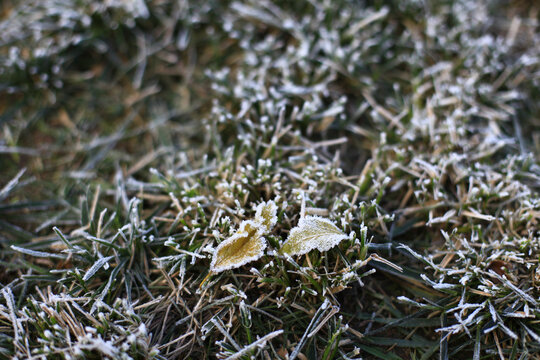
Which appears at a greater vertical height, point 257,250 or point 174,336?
point 257,250

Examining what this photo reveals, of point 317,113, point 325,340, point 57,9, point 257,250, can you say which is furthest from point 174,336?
point 57,9

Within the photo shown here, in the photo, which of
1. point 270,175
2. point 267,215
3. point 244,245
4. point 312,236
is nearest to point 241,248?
point 244,245

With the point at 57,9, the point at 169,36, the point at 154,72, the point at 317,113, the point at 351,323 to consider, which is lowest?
the point at 351,323

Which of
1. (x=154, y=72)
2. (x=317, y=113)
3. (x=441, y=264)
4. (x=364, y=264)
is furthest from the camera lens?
(x=154, y=72)

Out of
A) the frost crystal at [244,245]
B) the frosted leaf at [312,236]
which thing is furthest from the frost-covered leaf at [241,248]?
the frosted leaf at [312,236]

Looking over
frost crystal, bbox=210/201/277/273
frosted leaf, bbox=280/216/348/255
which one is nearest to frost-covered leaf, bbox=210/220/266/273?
frost crystal, bbox=210/201/277/273

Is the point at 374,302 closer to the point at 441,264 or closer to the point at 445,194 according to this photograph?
the point at 441,264

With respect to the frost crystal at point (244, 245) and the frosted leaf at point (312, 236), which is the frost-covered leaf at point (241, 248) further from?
the frosted leaf at point (312, 236)
